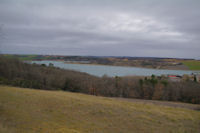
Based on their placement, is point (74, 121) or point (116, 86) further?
point (116, 86)

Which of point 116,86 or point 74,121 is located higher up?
point 74,121

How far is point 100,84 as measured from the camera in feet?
128

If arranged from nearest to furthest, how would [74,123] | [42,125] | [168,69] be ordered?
[42,125]
[74,123]
[168,69]

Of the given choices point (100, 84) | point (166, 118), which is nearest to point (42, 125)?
point (166, 118)

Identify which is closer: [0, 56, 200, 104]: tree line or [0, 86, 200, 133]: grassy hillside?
[0, 86, 200, 133]: grassy hillside

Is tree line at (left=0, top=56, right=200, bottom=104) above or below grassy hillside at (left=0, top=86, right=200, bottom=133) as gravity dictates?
below

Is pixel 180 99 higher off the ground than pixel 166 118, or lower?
lower

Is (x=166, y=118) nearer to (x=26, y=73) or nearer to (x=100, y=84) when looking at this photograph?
(x=100, y=84)

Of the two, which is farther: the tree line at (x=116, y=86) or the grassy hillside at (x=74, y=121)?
the tree line at (x=116, y=86)

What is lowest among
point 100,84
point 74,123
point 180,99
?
point 180,99

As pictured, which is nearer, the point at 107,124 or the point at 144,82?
the point at 107,124

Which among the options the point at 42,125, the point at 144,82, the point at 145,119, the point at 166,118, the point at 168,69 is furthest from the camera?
the point at 168,69

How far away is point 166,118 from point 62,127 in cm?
804

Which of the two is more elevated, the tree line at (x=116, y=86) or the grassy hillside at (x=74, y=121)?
the grassy hillside at (x=74, y=121)
